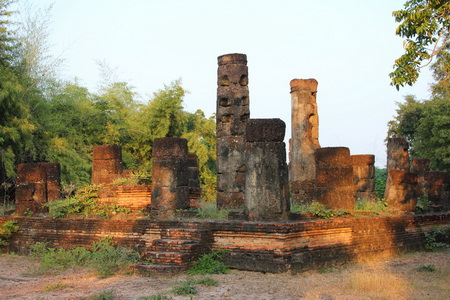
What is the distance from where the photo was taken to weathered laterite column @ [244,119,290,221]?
10.7 m

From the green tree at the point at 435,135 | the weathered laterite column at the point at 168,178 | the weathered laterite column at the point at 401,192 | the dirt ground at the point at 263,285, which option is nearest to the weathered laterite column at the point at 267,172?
the dirt ground at the point at 263,285

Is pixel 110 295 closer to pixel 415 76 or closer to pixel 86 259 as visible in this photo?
pixel 86 259

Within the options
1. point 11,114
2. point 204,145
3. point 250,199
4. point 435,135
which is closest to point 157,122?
point 204,145

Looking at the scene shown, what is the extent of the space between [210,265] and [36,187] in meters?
6.65

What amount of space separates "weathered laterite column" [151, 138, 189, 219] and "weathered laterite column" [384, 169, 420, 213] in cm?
572

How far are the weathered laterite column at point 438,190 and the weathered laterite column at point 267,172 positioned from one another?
8.14m

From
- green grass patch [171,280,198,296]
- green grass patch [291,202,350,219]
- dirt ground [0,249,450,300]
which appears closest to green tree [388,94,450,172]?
green grass patch [291,202,350,219]

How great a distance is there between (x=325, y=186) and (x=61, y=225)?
633cm

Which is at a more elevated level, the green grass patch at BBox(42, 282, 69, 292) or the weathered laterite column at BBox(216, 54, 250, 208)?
the weathered laterite column at BBox(216, 54, 250, 208)

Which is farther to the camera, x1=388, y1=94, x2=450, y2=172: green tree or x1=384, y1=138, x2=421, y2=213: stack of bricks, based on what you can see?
x1=388, y1=94, x2=450, y2=172: green tree

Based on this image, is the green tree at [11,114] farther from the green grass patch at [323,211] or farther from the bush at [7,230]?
the green grass patch at [323,211]

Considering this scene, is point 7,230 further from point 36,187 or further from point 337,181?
point 337,181

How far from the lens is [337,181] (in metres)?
12.6

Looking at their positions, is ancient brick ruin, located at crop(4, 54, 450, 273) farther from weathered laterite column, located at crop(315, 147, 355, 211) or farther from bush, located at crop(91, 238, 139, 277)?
bush, located at crop(91, 238, 139, 277)
